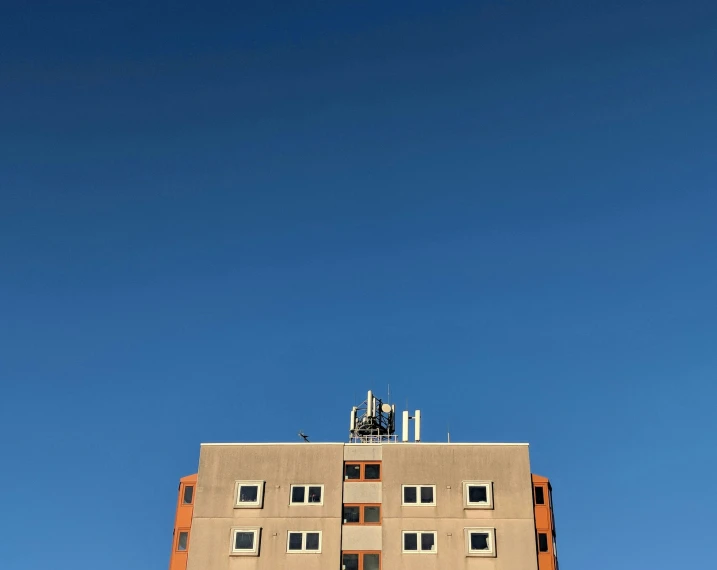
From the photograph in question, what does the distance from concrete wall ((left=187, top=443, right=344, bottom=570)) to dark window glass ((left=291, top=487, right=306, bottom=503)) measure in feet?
1.42

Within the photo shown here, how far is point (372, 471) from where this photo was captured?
82.1 meters

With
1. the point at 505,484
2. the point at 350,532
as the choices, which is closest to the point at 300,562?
the point at 350,532

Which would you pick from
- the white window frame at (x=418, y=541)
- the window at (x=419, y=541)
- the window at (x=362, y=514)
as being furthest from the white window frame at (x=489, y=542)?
the window at (x=362, y=514)

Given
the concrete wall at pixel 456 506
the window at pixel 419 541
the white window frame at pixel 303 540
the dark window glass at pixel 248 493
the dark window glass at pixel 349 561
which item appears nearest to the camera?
the concrete wall at pixel 456 506

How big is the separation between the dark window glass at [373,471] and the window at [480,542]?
8490 mm

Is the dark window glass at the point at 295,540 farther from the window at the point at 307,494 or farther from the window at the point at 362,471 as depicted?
the window at the point at 362,471

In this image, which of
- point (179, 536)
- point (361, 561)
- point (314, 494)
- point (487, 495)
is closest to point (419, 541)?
point (361, 561)

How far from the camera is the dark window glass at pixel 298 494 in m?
81.2

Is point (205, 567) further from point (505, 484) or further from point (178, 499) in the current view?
point (505, 484)

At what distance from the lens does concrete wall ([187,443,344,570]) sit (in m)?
78.9

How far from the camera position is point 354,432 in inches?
3593

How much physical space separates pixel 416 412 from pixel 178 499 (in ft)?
71.2

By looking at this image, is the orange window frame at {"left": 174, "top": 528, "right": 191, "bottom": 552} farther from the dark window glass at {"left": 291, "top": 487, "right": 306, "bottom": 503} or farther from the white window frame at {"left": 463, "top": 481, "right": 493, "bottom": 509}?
the white window frame at {"left": 463, "top": 481, "right": 493, "bottom": 509}

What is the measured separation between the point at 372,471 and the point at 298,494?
624 centimetres
